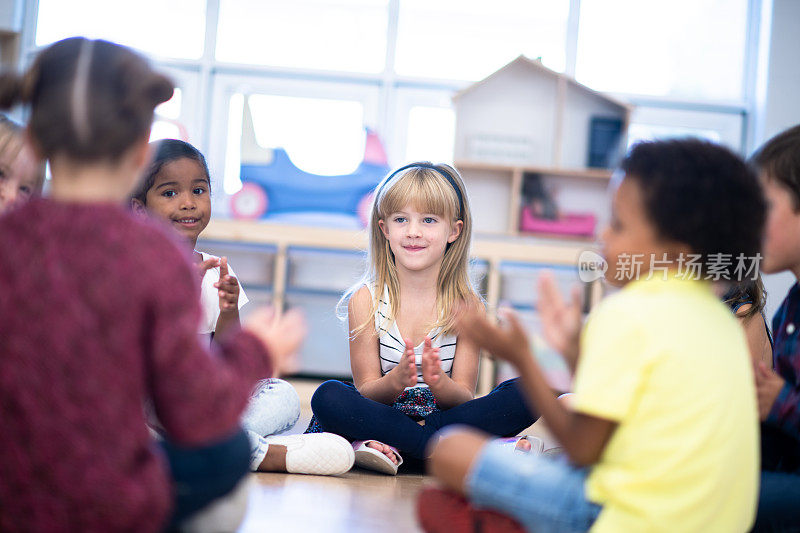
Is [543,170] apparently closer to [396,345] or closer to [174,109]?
[174,109]

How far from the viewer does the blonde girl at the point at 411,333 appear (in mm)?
1604

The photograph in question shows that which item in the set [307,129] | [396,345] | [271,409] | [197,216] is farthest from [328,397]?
[307,129]

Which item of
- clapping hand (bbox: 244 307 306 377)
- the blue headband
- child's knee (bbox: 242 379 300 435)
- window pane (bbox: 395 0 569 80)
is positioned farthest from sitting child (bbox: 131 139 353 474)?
window pane (bbox: 395 0 569 80)

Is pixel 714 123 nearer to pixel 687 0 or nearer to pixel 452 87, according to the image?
pixel 687 0

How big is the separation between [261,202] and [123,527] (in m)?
3.08

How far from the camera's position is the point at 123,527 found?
2.24 feet

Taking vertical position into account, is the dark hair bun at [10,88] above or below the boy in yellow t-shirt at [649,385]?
above

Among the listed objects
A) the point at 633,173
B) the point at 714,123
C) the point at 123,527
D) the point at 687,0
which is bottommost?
the point at 123,527

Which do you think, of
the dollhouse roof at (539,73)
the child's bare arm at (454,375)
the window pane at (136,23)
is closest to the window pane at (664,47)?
the dollhouse roof at (539,73)

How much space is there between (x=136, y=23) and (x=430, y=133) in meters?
1.58

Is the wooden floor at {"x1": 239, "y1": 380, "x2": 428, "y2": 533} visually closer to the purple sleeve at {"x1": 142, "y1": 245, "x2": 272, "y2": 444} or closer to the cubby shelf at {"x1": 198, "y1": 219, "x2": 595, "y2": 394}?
the purple sleeve at {"x1": 142, "y1": 245, "x2": 272, "y2": 444}

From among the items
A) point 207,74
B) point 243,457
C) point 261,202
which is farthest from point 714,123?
point 243,457

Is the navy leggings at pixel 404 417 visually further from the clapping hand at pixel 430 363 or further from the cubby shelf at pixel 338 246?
the cubby shelf at pixel 338 246

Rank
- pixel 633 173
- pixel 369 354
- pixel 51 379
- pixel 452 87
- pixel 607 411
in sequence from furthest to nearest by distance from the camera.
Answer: pixel 452 87, pixel 369 354, pixel 633 173, pixel 607 411, pixel 51 379
